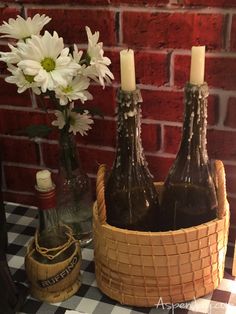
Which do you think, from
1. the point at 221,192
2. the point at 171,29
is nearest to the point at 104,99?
Result: the point at 171,29

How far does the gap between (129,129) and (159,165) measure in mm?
223

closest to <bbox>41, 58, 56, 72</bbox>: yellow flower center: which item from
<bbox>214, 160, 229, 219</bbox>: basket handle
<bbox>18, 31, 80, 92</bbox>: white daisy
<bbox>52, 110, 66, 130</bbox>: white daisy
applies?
<bbox>18, 31, 80, 92</bbox>: white daisy

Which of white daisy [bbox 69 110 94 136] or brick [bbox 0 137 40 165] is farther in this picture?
brick [bbox 0 137 40 165]

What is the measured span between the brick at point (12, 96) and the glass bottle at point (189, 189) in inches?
14.3

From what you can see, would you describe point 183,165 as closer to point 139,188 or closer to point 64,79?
point 139,188

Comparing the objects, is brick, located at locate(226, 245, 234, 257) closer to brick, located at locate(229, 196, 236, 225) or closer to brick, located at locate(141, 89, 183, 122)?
brick, located at locate(229, 196, 236, 225)

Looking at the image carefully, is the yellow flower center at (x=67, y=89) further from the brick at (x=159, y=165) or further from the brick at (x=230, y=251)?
the brick at (x=230, y=251)

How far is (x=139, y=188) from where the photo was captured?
833 mm

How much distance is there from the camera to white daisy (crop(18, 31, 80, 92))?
0.74 m

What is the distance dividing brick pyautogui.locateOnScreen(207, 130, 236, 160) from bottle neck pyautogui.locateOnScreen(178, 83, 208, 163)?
105 millimetres

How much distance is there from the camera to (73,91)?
79 centimetres

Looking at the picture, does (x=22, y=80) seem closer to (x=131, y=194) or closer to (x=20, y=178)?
(x=131, y=194)

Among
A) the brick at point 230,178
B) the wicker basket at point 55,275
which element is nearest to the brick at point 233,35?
the brick at point 230,178

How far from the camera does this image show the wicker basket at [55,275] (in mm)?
789
